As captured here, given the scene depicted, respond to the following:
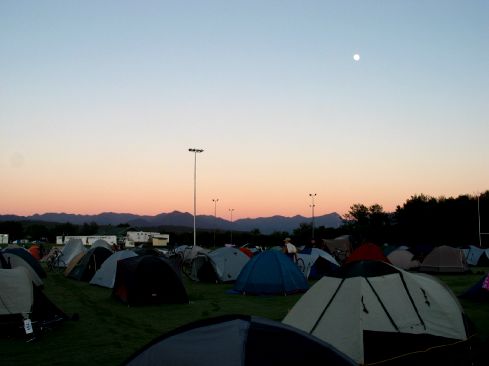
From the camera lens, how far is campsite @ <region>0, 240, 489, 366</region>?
8.05m

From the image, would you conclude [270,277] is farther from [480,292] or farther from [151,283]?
[480,292]

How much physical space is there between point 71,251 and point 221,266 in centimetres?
1310

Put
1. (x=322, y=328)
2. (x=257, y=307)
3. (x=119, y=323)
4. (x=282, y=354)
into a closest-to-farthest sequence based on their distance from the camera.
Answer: (x=282, y=354) < (x=322, y=328) < (x=119, y=323) < (x=257, y=307)

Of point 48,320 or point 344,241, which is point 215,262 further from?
point 344,241

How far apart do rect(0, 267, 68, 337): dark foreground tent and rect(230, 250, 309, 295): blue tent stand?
725 cm

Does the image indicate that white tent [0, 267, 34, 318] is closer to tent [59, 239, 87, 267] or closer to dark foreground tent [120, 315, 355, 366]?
dark foreground tent [120, 315, 355, 366]

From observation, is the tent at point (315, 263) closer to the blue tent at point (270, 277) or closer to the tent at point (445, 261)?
the blue tent at point (270, 277)

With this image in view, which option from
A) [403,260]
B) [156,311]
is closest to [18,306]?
[156,311]

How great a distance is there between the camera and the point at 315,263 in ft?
72.1

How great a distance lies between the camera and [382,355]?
730 cm

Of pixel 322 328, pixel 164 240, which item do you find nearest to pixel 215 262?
pixel 322 328

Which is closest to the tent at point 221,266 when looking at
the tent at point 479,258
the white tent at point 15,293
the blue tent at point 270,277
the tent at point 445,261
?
the blue tent at point 270,277

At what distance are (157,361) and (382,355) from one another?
4248mm

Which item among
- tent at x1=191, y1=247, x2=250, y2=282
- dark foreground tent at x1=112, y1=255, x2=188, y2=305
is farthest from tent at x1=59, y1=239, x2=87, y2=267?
dark foreground tent at x1=112, y1=255, x2=188, y2=305
